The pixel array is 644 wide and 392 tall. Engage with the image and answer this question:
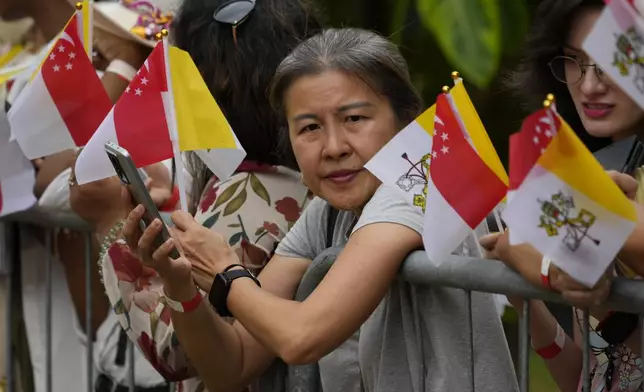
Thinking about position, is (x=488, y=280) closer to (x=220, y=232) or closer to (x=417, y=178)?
(x=417, y=178)

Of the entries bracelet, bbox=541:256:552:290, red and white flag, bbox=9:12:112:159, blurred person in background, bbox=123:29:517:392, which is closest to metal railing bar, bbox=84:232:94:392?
red and white flag, bbox=9:12:112:159

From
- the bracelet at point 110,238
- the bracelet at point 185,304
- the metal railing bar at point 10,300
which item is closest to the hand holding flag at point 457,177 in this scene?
the bracelet at point 185,304

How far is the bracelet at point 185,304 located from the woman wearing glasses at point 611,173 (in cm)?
74

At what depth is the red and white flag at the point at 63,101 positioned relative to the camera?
3.56 metres

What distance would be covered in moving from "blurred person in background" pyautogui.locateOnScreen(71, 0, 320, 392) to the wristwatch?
23 centimetres

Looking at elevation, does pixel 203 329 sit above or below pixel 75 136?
below

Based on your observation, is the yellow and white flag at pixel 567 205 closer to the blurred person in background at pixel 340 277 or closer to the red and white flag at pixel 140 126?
the blurred person in background at pixel 340 277

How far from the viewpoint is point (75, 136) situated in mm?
3574

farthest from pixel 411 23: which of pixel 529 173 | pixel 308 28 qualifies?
pixel 529 173

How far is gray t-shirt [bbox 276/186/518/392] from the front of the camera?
2.79m

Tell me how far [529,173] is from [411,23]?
224 cm

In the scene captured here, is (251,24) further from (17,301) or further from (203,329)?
(17,301)

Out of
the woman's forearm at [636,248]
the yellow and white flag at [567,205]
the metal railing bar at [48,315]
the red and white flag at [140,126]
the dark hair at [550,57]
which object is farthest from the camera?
the metal railing bar at [48,315]

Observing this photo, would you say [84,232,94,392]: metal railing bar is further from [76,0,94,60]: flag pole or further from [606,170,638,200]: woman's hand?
[606,170,638,200]: woman's hand
